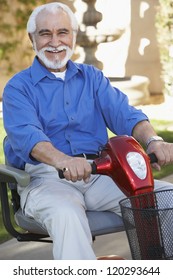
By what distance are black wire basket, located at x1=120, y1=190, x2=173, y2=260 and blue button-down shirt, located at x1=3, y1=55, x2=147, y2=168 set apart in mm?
687

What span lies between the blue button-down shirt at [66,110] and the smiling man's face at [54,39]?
66mm

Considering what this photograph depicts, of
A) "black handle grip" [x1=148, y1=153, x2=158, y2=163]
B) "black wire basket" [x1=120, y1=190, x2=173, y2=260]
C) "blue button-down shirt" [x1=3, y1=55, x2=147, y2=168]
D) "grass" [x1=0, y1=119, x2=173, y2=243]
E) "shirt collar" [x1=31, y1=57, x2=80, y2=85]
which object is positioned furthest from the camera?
"grass" [x1=0, y1=119, x2=173, y2=243]

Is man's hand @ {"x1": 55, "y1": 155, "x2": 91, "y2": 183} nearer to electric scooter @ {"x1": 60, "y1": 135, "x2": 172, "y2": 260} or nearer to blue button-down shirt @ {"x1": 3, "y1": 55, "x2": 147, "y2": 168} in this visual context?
electric scooter @ {"x1": 60, "y1": 135, "x2": 172, "y2": 260}

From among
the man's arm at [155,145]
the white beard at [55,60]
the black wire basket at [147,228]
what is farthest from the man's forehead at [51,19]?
the black wire basket at [147,228]

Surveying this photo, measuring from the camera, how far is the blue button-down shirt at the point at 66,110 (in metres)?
3.43

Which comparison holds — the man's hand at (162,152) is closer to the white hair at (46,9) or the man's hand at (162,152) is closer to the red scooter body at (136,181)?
the red scooter body at (136,181)

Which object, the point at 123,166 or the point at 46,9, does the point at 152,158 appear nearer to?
the point at 123,166

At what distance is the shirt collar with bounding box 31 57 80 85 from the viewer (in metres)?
3.55

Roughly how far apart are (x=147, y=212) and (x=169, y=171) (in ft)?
13.2

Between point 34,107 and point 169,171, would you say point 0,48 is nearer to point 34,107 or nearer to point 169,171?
point 169,171

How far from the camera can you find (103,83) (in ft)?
12.1

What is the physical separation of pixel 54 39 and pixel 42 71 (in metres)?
0.16

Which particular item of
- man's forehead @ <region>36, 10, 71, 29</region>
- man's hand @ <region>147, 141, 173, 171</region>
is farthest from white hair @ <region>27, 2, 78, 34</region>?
man's hand @ <region>147, 141, 173, 171</region>
